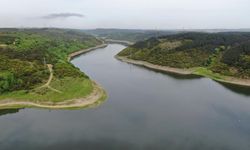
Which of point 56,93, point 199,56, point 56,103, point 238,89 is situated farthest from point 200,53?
point 56,103

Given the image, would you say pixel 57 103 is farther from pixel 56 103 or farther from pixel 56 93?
pixel 56 93

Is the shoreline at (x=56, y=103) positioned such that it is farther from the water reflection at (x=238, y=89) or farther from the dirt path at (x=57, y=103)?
the water reflection at (x=238, y=89)

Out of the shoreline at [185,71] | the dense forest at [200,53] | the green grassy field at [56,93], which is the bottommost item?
the shoreline at [185,71]

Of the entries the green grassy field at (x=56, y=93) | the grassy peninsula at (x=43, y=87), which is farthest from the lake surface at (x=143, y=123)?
the green grassy field at (x=56, y=93)

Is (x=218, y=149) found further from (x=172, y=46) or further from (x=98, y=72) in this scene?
(x=172, y=46)

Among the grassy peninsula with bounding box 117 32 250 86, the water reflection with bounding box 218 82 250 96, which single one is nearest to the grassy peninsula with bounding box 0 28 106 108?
the water reflection with bounding box 218 82 250 96

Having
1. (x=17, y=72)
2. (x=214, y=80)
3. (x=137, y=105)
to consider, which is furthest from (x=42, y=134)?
(x=214, y=80)

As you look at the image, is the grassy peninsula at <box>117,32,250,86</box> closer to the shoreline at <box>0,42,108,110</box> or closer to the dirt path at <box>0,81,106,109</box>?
the shoreline at <box>0,42,108,110</box>
